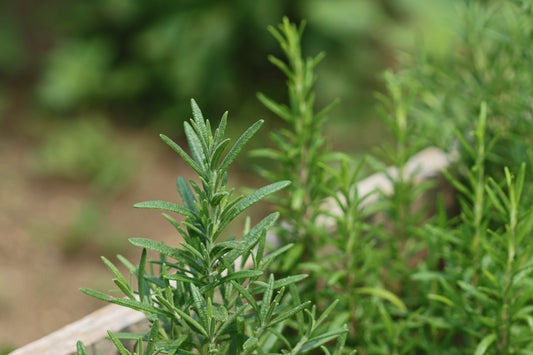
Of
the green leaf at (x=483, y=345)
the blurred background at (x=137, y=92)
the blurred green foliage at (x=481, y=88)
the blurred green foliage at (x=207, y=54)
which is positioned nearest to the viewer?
the green leaf at (x=483, y=345)

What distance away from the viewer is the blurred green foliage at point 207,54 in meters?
3.71

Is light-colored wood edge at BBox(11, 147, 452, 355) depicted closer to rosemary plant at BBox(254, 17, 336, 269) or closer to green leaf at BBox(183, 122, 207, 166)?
rosemary plant at BBox(254, 17, 336, 269)

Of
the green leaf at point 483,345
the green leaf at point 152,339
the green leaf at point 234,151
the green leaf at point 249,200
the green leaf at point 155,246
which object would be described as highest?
the green leaf at point 234,151

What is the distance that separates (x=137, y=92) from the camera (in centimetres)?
395

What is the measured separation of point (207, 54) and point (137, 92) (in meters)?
0.57

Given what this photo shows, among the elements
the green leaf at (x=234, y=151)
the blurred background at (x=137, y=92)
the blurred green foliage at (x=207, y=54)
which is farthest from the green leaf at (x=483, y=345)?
the blurred green foliage at (x=207, y=54)

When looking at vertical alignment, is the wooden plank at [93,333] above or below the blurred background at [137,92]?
below

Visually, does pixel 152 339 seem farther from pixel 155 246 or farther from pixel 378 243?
pixel 378 243

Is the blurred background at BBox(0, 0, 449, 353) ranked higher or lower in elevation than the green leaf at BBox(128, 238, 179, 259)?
higher

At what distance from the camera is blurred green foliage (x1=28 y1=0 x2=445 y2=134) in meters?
3.71

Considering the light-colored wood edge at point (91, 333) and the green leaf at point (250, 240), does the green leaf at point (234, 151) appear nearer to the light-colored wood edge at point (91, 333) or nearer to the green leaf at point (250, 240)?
the green leaf at point (250, 240)

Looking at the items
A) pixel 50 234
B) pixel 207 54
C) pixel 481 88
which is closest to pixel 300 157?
pixel 481 88

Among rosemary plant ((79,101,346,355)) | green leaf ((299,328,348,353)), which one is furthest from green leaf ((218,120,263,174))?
green leaf ((299,328,348,353))

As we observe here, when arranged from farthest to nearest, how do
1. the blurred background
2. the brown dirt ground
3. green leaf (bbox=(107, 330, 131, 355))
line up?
the blurred background < the brown dirt ground < green leaf (bbox=(107, 330, 131, 355))
